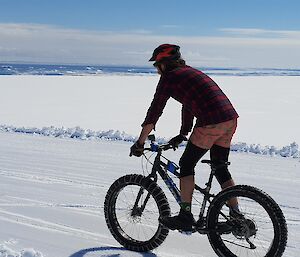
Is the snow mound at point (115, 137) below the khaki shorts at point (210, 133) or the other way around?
the other way around

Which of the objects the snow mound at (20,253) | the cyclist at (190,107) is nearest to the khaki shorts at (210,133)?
the cyclist at (190,107)

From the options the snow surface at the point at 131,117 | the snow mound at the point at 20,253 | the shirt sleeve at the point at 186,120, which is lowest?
the snow mound at the point at 20,253

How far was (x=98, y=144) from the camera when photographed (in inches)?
446

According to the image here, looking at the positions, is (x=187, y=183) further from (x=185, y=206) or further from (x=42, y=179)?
(x=42, y=179)

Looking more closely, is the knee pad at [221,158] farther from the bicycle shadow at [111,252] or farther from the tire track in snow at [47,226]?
the tire track in snow at [47,226]

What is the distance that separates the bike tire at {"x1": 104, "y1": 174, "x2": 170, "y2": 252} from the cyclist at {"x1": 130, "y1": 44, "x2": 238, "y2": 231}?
1.14ft

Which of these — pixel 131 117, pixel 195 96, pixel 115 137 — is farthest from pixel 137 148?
pixel 131 117

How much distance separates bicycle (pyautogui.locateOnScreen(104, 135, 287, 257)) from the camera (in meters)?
3.87

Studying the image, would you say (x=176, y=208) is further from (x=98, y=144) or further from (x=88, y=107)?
(x=88, y=107)

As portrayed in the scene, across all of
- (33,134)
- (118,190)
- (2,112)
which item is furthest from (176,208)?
(2,112)

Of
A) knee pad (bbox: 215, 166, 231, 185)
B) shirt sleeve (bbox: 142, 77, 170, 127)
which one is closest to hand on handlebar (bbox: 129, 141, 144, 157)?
→ shirt sleeve (bbox: 142, 77, 170, 127)

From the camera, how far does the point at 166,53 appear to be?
406 cm

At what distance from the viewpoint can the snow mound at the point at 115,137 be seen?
396 inches

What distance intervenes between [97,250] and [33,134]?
890cm
